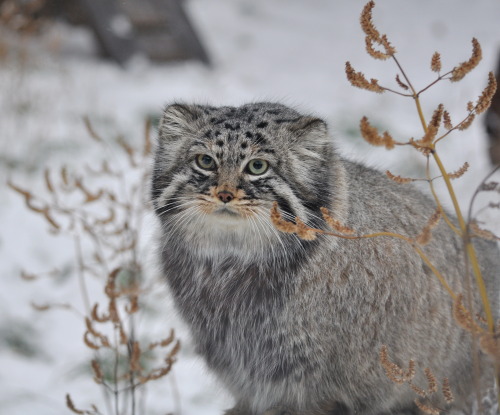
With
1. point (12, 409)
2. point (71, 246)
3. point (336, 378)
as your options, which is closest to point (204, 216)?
point (336, 378)

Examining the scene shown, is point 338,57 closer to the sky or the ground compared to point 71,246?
closer to the sky

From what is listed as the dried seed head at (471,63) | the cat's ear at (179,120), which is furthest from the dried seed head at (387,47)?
the cat's ear at (179,120)

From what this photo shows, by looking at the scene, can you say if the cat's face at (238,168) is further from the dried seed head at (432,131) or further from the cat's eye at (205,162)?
the dried seed head at (432,131)

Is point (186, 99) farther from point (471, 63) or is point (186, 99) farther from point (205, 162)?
point (471, 63)

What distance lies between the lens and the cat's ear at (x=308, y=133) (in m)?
2.69

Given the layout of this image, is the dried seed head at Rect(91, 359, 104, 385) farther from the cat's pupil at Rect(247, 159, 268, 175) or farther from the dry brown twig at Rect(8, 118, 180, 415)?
the cat's pupil at Rect(247, 159, 268, 175)

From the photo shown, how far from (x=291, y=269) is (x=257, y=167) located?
440 mm

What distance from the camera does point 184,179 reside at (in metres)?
2.70

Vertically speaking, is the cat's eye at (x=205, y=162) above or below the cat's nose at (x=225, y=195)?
above

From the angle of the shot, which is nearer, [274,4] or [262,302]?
[262,302]

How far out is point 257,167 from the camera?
260cm

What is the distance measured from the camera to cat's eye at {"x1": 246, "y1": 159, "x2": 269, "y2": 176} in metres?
2.58

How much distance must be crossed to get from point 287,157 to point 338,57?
6.52m

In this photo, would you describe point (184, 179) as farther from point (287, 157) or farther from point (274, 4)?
point (274, 4)
